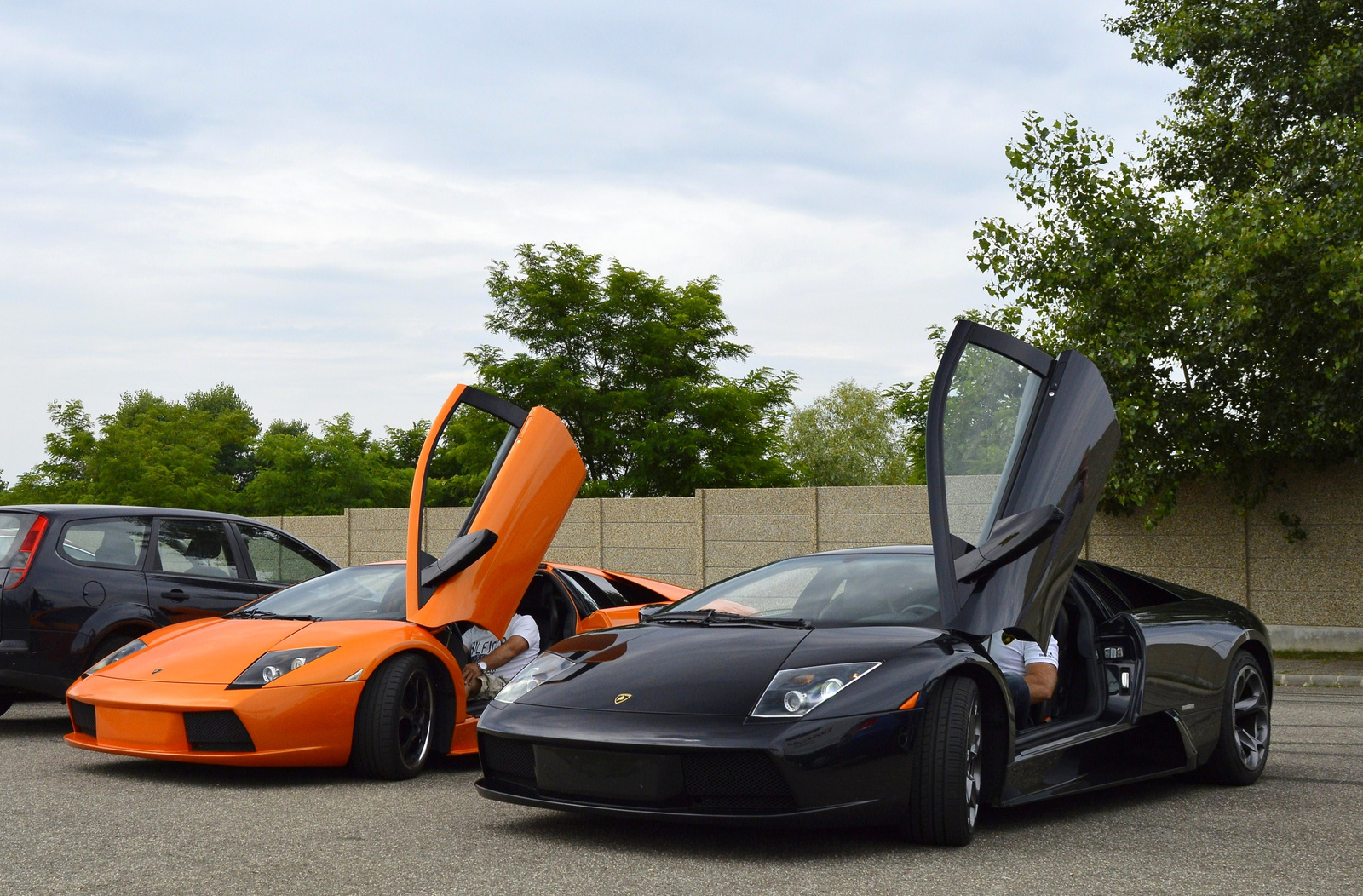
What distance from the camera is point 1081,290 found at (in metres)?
13.5

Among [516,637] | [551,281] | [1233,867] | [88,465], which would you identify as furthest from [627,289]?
[1233,867]

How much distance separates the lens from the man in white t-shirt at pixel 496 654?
6801mm

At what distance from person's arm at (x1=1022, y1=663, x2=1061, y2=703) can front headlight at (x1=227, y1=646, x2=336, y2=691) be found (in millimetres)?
3268

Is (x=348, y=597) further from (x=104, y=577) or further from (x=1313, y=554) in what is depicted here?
(x=1313, y=554)

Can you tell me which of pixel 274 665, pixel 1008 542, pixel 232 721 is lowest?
pixel 232 721

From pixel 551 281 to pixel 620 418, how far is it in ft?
16.2

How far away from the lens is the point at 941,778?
4.36 m

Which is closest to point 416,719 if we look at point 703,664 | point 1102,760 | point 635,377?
point 703,664

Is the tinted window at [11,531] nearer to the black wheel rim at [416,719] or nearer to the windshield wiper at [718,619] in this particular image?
the black wheel rim at [416,719]

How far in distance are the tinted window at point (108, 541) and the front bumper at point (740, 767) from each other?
196 inches

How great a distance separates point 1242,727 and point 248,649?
4917 millimetres

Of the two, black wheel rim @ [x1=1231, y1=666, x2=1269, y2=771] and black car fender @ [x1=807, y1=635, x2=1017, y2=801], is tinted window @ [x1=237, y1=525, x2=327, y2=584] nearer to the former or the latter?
black car fender @ [x1=807, y1=635, x2=1017, y2=801]

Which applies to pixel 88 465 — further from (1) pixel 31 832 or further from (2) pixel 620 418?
(1) pixel 31 832

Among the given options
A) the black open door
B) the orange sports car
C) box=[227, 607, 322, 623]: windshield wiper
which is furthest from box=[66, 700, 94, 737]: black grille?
the black open door
